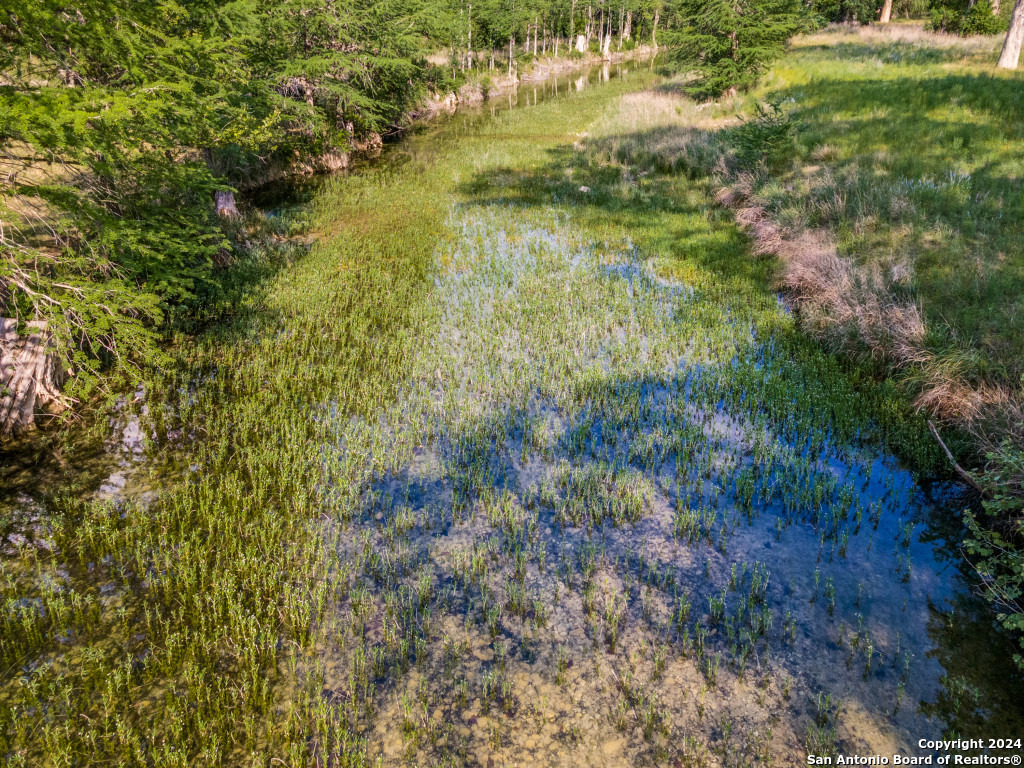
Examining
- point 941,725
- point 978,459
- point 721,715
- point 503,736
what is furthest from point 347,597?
point 978,459

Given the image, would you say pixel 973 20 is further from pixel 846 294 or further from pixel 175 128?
pixel 175 128

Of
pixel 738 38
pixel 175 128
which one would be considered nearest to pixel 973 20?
pixel 738 38

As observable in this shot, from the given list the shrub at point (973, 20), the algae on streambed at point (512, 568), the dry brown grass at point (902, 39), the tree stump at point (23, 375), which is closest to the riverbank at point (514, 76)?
the dry brown grass at point (902, 39)

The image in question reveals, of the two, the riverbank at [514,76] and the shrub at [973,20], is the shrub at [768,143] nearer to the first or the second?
the shrub at [973,20]

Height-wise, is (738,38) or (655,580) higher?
(738,38)

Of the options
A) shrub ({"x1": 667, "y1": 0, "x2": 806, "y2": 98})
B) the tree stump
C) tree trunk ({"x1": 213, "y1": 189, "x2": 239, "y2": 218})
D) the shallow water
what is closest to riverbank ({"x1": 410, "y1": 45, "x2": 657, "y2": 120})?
shrub ({"x1": 667, "y1": 0, "x2": 806, "y2": 98})

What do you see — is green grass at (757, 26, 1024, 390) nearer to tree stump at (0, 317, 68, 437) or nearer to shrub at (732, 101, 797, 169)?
shrub at (732, 101, 797, 169)

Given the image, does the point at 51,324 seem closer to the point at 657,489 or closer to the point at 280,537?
the point at 280,537
